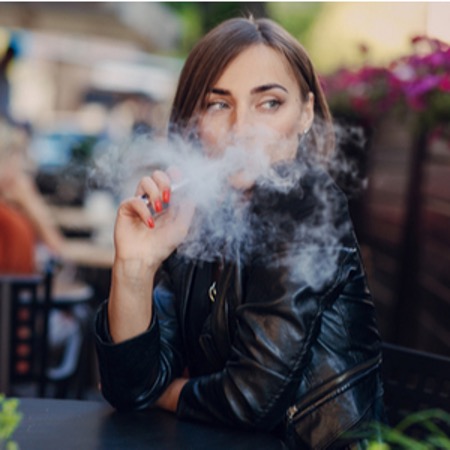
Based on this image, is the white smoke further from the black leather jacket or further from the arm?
the arm

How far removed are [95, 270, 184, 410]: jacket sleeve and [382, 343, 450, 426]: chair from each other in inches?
24.2

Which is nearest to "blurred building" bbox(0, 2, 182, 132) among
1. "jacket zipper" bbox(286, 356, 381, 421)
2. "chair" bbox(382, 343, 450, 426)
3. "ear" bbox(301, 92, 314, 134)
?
"ear" bbox(301, 92, 314, 134)

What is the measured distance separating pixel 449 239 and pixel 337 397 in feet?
8.65

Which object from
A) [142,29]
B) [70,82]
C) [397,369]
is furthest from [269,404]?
[70,82]

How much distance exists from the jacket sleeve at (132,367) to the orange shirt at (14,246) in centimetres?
237

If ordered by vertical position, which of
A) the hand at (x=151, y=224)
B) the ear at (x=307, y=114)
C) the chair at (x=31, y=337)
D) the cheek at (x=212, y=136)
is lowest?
the chair at (x=31, y=337)

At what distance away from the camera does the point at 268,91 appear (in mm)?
1902

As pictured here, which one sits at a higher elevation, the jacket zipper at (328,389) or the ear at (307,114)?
the ear at (307,114)

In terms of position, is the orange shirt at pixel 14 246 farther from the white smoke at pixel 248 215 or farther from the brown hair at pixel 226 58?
the brown hair at pixel 226 58

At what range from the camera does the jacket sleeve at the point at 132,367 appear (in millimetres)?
1824

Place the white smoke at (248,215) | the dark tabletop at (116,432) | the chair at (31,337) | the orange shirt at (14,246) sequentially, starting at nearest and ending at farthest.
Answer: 1. the dark tabletop at (116,432)
2. the white smoke at (248,215)
3. the chair at (31,337)
4. the orange shirt at (14,246)

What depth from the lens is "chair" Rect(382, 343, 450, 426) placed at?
193 cm

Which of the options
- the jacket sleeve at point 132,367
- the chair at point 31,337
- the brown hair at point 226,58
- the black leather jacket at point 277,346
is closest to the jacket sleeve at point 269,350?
the black leather jacket at point 277,346

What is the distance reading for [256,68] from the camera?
75.6 inches
